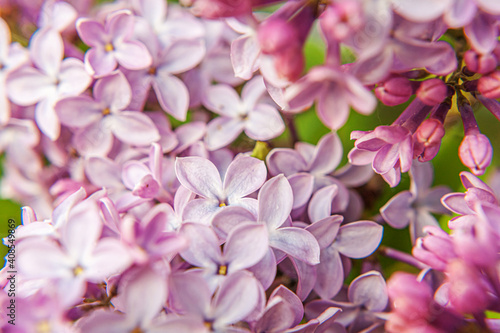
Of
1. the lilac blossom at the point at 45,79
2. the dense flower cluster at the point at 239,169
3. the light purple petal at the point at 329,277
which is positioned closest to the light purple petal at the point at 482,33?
the dense flower cluster at the point at 239,169

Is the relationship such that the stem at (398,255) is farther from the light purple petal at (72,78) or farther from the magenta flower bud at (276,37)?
the light purple petal at (72,78)

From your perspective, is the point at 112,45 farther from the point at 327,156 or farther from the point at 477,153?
the point at 477,153

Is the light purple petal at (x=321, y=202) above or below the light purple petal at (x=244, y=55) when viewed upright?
below

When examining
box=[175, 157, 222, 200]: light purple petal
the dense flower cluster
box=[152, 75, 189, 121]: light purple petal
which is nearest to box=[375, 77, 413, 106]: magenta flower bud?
the dense flower cluster

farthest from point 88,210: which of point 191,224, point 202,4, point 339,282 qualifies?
point 339,282

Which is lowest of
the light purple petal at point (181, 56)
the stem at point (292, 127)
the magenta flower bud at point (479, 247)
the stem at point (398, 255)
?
the stem at point (398, 255)
